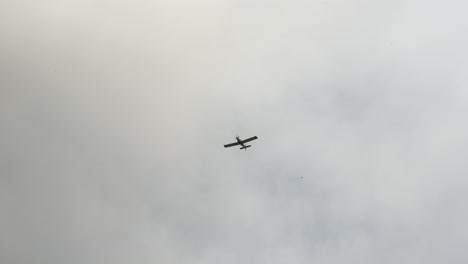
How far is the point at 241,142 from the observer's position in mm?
110250

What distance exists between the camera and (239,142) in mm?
110312

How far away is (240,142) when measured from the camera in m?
110

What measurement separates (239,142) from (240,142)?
32 centimetres

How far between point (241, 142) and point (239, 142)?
2.03ft

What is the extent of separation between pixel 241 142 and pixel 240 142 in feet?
1.08
